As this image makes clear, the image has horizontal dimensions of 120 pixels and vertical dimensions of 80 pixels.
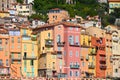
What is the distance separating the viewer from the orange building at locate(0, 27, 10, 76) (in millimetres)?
59750

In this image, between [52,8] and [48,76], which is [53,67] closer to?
[48,76]

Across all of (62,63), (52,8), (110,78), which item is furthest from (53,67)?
(52,8)

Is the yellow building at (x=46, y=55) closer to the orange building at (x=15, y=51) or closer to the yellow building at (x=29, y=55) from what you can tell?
the yellow building at (x=29, y=55)

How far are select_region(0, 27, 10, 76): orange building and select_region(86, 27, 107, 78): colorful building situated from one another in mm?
11247

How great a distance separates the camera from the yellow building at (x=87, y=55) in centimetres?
6569

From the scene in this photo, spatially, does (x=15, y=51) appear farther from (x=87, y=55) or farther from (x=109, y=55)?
(x=109, y=55)

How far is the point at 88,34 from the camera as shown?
227 feet

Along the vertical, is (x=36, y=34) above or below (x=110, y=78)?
above

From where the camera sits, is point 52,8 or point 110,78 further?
point 52,8

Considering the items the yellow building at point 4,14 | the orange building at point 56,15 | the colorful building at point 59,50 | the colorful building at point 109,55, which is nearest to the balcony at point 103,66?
the colorful building at point 109,55

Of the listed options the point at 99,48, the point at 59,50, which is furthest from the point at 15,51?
the point at 99,48

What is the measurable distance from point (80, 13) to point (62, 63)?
91.3 feet

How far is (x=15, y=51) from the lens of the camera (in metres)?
61.0

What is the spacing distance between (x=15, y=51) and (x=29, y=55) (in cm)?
159
